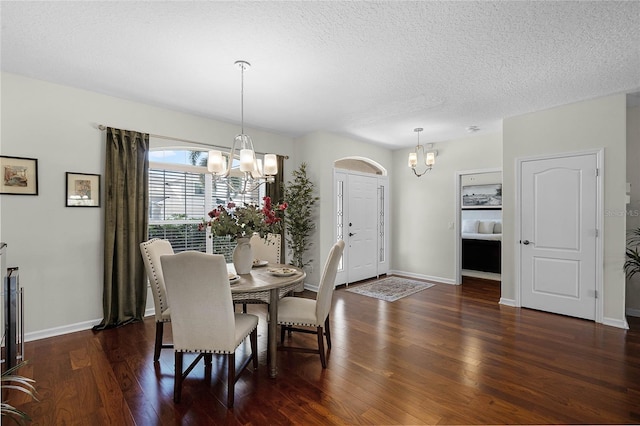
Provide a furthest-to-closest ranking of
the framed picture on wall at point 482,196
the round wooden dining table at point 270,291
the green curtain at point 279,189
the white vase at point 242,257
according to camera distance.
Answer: the framed picture on wall at point 482,196
the green curtain at point 279,189
the white vase at point 242,257
the round wooden dining table at point 270,291

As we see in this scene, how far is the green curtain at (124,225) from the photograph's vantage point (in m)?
3.48

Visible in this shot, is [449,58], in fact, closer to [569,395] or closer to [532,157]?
[532,157]

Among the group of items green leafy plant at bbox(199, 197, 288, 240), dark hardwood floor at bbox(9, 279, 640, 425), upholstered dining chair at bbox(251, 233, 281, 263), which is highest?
green leafy plant at bbox(199, 197, 288, 240)

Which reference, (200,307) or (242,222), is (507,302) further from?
(200,307)

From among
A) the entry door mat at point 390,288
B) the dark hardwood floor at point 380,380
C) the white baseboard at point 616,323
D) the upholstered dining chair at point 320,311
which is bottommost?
the dark hardwood floor at point 380,380

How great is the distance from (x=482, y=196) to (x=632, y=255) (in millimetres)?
3429

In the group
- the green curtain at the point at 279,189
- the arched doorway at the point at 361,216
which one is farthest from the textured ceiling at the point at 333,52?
the arched doorway at the point at 361,216

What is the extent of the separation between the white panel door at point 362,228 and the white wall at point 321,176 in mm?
489

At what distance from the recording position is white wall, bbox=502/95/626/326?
11.5ft

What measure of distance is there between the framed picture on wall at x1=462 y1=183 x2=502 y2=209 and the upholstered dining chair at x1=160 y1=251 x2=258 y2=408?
20.5ft

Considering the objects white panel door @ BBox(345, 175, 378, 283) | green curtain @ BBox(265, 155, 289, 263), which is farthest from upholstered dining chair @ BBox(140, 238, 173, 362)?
white panel door @ BBox(345, 175, 378, 283)

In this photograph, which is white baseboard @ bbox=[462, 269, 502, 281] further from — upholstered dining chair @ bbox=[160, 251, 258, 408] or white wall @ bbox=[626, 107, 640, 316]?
upholstered dining chair @ bbox=[160, 251, 258, 408]

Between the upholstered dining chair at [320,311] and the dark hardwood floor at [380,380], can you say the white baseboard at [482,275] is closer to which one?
the dark hardwood floor at [380,380]

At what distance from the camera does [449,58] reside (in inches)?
108
